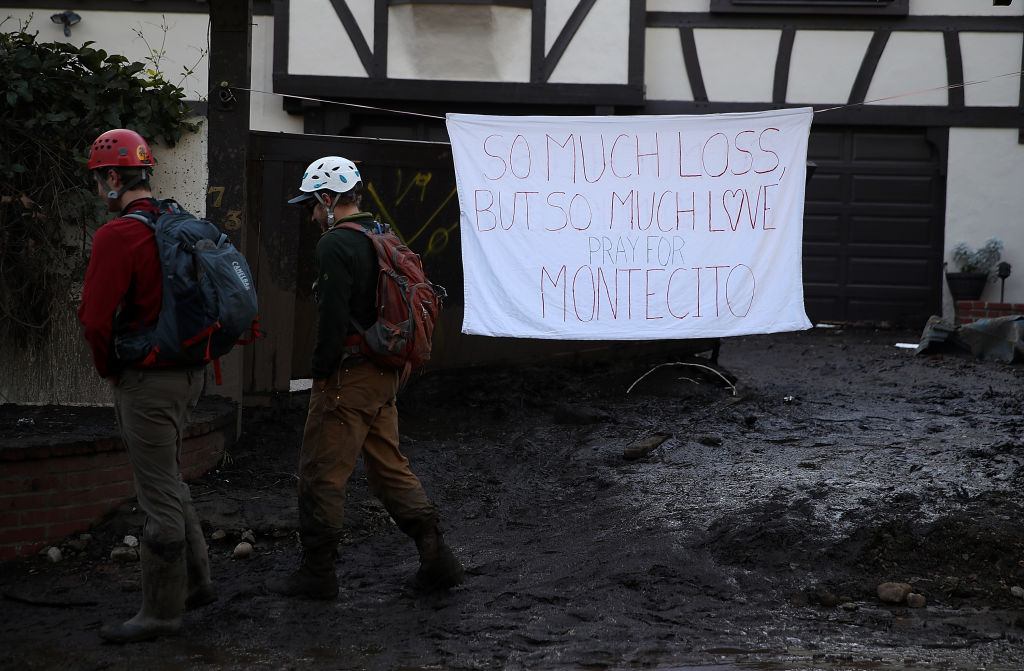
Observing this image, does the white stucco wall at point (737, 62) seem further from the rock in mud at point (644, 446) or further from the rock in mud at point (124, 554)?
the rock in mud at point (124, 554)

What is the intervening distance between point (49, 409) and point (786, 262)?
14.9 feet

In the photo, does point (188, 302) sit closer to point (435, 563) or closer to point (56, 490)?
point (435, 563)

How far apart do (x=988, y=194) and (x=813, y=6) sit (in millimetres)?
3144

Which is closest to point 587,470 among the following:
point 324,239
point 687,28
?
point 324,239

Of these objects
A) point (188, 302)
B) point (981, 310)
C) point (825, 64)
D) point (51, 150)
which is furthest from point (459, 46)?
point (188, 302)

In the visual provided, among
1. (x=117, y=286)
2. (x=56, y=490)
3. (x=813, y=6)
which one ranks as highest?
(x=813, y=6)

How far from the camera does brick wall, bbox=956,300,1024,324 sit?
1046 centimetres

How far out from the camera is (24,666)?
3471mm

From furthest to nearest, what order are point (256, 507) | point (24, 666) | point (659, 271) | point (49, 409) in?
point (659, 271)
point (49, 409)
point (256, 507)
point (24, 666)

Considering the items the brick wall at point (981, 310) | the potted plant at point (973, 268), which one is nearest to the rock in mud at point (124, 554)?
the brick wall at point (981, 310)

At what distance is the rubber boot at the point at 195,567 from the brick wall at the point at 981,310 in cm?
884

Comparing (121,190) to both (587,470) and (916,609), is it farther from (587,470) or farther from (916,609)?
(916,609)

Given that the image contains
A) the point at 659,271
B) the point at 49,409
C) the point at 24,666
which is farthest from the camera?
the point at 659,271

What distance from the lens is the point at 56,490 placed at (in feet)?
15.3
